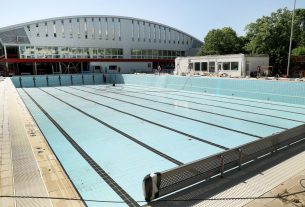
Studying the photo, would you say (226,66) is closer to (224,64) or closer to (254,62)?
(224,64)

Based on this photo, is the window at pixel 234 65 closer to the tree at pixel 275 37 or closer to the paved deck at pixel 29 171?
the tree at pixel 275 37

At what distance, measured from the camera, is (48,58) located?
34469 millimetres

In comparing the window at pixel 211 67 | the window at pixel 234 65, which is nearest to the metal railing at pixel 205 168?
the window at pixel 234 65

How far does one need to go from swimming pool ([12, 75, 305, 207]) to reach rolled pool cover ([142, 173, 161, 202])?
79cm

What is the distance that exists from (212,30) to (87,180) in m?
34.5

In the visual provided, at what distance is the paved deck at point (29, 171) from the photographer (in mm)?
3085

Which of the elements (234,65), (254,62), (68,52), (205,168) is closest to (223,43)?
(234,65)

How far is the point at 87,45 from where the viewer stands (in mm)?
37250

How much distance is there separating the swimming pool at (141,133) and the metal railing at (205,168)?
837 millimetres

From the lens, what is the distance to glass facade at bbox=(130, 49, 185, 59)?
4138 centimetres

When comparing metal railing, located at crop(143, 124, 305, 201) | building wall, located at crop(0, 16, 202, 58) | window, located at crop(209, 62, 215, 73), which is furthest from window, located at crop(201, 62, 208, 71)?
metal railing, located at crop(143, 124, 305, 201)

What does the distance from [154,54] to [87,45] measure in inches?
470

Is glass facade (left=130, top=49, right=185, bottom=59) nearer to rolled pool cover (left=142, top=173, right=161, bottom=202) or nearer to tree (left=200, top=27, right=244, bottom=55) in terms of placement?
tree (left=200, top=27, right=244, bottom=55)

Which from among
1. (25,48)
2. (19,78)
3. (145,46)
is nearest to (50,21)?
(25,48)
